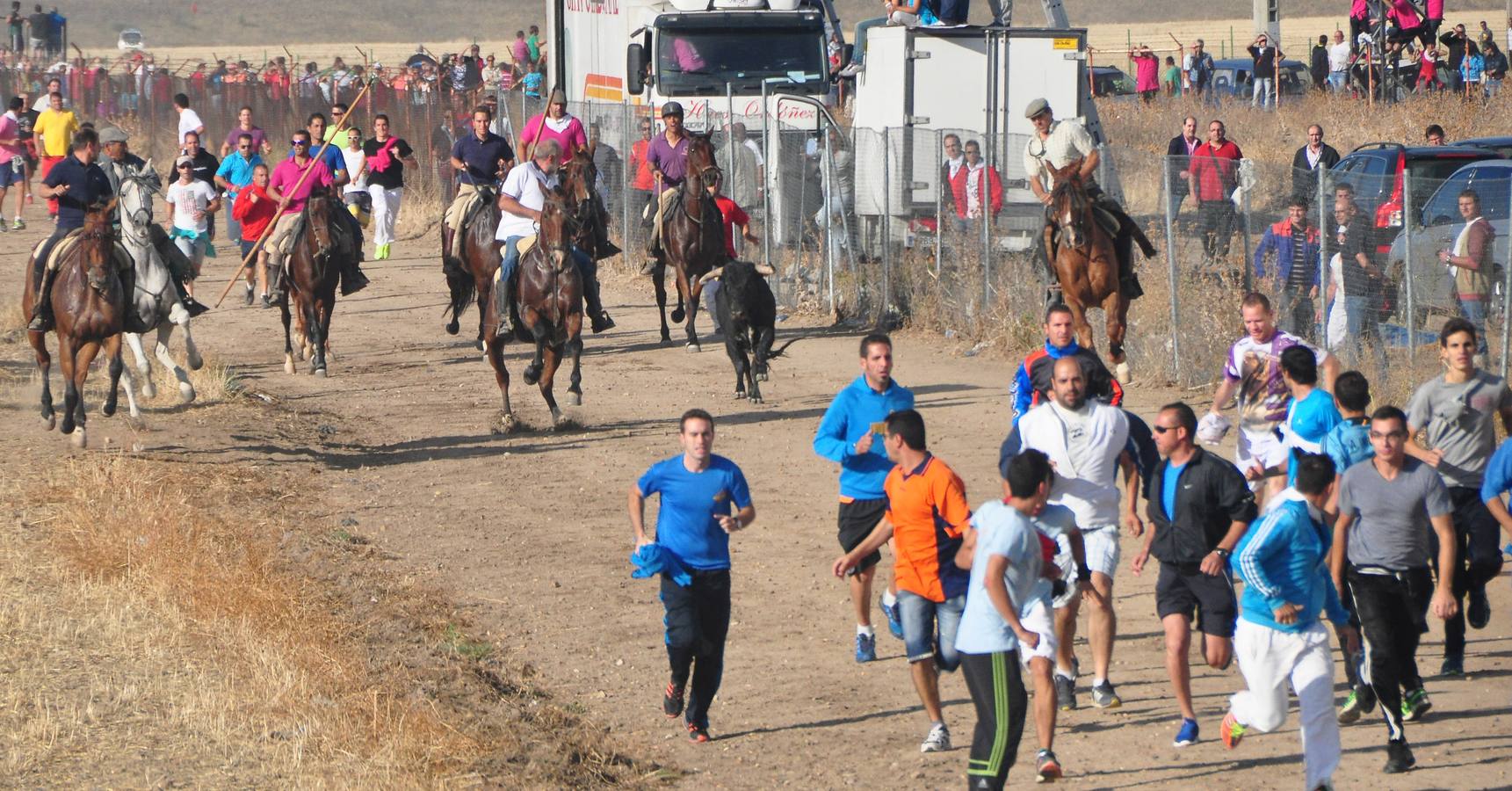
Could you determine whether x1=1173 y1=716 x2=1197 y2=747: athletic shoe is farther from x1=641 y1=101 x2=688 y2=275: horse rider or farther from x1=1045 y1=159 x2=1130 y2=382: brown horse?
x1=641 y1=101 x2=688 y2=275: horse rider

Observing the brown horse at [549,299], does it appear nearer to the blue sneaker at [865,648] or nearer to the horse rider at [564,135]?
the horse rider at [564,135]

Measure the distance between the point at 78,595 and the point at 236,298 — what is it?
589 inches

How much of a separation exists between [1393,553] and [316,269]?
12.6m

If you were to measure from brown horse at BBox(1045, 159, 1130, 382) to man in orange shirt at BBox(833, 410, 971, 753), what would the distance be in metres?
7.23

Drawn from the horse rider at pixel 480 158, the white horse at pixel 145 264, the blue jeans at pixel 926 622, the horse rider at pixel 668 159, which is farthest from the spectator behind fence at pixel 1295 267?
the white horse at pixel 145 264

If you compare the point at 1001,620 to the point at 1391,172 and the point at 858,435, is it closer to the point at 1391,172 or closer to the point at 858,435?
the point at 858,435

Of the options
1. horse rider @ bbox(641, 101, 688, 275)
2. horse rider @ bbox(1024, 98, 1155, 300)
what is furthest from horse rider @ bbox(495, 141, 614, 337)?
horse rider @ bbox(1024, 98, 1155, 300)

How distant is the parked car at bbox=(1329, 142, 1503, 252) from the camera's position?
49.3 feet

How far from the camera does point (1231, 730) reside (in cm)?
742

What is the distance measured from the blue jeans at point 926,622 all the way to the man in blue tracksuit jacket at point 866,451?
0.81m

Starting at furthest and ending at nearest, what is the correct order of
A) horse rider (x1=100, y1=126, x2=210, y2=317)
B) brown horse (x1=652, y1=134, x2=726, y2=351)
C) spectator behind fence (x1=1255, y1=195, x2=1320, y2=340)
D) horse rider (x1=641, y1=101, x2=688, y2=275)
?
horse rider (x1=641, y1=101, x2=688, y2=275)
brown horse (x1=652, y1=134, x2=726, y2=351)
horse rider (x1=100, y1=126, x2=210, y2=317)
spectator behind fence (x1=1255, y1=195, x2=1320, y2=340)

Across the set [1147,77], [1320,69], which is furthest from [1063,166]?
[1147,77]

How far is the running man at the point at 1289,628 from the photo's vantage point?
706 cm

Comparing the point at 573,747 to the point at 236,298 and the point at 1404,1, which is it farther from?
the point at 1404,1
